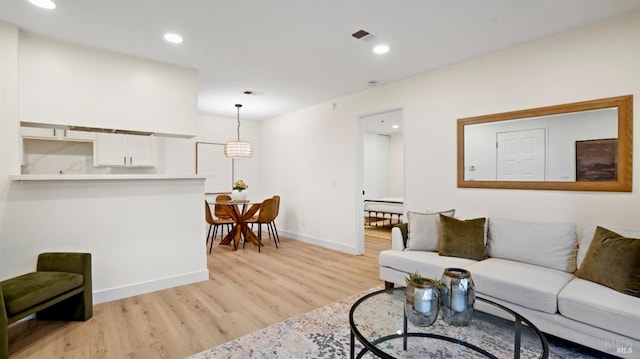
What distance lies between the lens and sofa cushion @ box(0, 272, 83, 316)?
2.10 meters

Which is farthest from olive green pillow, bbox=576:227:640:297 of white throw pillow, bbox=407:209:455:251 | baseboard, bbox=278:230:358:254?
baseboard, bbox=278:230:358:254

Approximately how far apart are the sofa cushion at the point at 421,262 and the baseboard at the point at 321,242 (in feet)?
5.42

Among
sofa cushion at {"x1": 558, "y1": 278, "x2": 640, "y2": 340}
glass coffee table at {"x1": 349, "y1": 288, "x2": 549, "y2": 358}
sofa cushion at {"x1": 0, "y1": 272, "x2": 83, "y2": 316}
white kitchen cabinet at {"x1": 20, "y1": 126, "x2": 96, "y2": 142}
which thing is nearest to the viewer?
glass coffee table at {"x1": 349, "y1": 288, "x2": 549, "y2": 358}

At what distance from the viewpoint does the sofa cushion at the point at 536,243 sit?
2.54m

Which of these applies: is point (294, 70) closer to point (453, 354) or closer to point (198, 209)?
point (198, 209)

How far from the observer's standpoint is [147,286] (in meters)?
3.25

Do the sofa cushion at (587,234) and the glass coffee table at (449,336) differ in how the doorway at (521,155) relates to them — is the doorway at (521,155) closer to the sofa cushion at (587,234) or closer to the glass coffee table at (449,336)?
the sofa cushion at (587,234)

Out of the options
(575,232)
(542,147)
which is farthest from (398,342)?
(542,147)

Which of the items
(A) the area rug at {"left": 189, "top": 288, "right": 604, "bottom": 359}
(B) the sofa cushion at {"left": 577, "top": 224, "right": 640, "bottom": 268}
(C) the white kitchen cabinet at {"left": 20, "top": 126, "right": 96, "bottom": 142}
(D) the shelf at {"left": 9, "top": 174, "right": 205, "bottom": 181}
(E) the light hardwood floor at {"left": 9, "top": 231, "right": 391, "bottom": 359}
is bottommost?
(E) the light hardwood floor at {"left": 9, "top": 231, "right": 391, "bottom": 359}

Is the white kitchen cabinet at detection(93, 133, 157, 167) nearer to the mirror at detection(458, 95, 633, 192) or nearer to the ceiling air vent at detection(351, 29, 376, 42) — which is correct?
the ceiling air vent at detection(351, 29, 376, 42)

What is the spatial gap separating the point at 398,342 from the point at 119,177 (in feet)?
9.63

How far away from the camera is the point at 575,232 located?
8.50ft

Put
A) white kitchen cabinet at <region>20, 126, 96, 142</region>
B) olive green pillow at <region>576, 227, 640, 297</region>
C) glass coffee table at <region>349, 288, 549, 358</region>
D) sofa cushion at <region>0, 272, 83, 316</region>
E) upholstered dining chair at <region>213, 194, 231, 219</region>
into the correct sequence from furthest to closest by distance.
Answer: upholstered dining chair at <region>213, 194, 231, 219</region>
white kitchen cabinet at <region>20, 126, 96, 142</region>
sofa cushion at <region>0, 272, 83, 316</region>
olive green pillow at <region>576, 227, 640, 297</region>
glass coffee table at <region>349, 288, 549, 358</region>

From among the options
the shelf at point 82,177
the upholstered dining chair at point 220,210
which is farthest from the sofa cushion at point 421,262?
the upholstered dining chair at point 220,210
